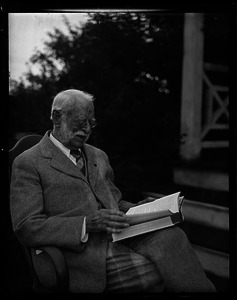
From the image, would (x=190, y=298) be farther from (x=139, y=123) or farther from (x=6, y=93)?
(x=6, y=93)

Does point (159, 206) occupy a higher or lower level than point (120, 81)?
lower

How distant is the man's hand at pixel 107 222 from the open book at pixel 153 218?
0.04 meters

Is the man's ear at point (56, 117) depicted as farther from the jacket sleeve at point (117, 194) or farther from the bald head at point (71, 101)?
the jacket sleeve at point (117, 194)

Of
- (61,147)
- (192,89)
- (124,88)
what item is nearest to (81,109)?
(61,147)

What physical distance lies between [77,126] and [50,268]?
862 mm

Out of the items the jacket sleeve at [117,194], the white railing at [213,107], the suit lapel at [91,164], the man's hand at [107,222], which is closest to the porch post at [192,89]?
the white railing at [213,107]

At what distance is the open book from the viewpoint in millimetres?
2465

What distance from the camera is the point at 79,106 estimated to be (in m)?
2.58

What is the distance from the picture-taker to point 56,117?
8.55 ft

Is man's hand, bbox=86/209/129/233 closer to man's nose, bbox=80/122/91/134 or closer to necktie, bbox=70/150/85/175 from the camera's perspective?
necktie, bbox=70/150/85/175

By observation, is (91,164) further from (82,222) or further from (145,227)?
(145,227)

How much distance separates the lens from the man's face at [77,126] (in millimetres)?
2568

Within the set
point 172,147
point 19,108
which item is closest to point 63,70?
point 19,108

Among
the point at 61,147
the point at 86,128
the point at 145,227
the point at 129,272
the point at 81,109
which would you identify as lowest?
the point at 129,272
